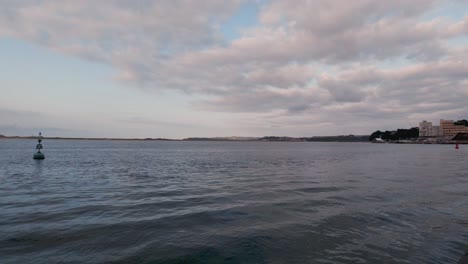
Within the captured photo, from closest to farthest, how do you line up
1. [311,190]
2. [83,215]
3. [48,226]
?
1. [48,226]
2. [83,215]
3. [311,190]

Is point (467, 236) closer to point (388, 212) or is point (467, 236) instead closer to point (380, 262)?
point (388, 212)

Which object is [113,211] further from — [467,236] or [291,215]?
[467,236]

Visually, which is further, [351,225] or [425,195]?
[425,195]

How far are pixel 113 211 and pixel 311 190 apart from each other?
1461cm

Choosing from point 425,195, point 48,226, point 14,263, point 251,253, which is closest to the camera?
point 14,263

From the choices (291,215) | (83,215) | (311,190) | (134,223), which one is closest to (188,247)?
(134,223)

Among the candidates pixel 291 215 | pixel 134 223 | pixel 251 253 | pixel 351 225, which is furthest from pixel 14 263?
pixel 351 225

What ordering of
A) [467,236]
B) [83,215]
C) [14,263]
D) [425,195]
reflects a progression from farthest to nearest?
1. [425,195]
2. [83,215]
3. [467,236]
4. [14,263]

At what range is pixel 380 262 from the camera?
8.92 meters

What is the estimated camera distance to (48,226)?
488 inches

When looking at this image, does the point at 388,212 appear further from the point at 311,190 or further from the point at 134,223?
the point at 134,223

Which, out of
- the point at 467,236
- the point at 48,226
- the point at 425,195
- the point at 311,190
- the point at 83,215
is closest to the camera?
the point at 467,236

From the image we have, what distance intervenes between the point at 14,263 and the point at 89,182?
1878cm

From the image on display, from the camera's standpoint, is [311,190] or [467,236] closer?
[467,236]
